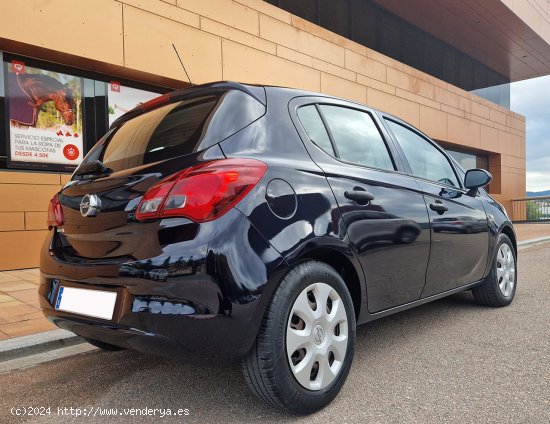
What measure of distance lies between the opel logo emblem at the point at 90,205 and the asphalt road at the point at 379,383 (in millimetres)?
978

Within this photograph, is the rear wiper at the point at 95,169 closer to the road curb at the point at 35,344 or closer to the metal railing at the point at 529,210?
the road curb at the point at 35,344

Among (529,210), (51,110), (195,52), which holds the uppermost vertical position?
(195,52)

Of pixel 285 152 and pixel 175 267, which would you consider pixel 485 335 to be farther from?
pixel 175 267

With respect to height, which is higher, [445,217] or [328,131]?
[328,131]

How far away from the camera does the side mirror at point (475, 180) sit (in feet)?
12.3

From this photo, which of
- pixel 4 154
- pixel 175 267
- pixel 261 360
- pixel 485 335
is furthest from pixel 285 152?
pixel 4 154

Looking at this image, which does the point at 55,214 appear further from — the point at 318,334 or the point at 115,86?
the point at 115,86

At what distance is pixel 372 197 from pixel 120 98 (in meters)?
6.23

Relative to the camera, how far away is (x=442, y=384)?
7.95ft

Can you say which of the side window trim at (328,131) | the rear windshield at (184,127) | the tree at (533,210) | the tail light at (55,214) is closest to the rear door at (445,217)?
the side window trim at (328,131)

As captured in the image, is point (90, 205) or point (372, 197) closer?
point (90, 205)

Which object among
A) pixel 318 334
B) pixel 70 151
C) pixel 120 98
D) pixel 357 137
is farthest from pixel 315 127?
pixel 120 98

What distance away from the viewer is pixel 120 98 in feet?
25.1

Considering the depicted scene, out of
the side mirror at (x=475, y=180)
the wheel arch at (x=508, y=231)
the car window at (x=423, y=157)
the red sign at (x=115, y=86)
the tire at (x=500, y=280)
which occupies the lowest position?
the tire at (x=500, y=280)
